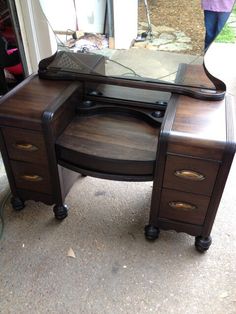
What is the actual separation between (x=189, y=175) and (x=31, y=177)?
0.61 meters

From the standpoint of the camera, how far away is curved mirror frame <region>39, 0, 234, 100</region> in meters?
1.07

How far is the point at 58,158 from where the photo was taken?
1.08 metres

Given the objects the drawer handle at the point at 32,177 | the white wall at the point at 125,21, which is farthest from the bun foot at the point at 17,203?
the white wall at the point at 125,21

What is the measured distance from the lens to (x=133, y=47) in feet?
3.79

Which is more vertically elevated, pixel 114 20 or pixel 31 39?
pixel 114 20

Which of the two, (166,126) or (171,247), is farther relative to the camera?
(171,247)

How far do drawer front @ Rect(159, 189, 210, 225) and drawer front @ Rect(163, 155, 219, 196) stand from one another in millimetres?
29

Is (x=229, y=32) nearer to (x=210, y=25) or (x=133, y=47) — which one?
(x=210, y=25)

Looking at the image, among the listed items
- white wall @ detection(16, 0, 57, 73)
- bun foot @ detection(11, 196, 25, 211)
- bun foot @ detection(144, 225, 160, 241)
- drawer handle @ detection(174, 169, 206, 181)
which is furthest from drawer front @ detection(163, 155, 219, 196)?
white wall @ detection(16, 0, 57, 73)

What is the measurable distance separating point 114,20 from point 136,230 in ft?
2.73

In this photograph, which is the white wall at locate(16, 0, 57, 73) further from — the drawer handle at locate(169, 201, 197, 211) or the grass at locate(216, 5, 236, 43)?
the drawer handle at locate(169, 201, 197, 211)

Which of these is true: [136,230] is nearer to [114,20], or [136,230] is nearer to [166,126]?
[166,126]

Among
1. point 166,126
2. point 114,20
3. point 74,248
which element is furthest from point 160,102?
point 74,248

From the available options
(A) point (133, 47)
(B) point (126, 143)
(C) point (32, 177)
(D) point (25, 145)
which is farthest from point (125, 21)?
(C) point (32, 177)
